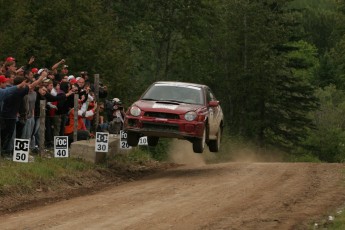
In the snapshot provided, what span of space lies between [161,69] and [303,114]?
13.3 metres

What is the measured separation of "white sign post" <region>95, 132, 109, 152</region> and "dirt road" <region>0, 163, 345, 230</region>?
1.38 metres

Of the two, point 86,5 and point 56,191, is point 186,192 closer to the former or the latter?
point 56,191

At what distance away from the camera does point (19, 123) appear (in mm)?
19047

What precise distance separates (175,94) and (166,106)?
1.15 m

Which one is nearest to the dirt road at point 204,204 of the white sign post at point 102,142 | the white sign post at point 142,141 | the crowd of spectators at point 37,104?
the white sign post at point 102,142

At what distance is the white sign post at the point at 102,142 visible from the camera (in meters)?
20.7

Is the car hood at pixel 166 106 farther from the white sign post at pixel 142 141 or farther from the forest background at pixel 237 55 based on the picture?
the forest background at pixel 237 55

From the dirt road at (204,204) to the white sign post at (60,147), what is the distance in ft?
5.82

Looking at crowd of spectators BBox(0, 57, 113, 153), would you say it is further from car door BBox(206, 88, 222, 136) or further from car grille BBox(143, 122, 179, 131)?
car door BBox(206, 88, 222, 136)

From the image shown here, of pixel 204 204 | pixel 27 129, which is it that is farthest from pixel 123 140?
pixel 204 204

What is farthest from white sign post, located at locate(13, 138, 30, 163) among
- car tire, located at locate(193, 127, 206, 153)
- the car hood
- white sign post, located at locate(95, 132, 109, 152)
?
car tire, located at locate(193, 127, 206, 153)

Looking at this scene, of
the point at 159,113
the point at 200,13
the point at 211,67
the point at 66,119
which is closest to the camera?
the point at 159,113

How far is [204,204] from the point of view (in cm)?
1513

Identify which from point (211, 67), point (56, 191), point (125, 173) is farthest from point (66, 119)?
point (211, 67)
